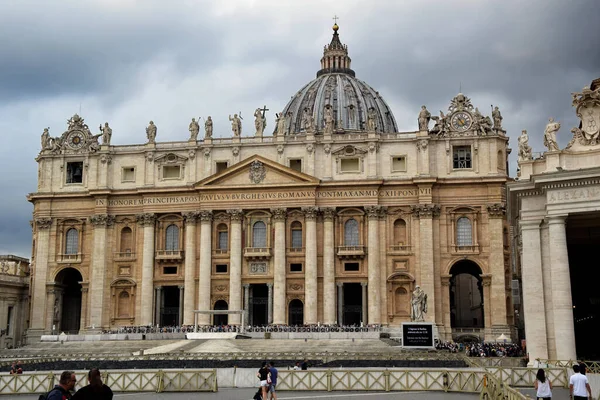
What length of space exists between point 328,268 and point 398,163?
1235 centimetres

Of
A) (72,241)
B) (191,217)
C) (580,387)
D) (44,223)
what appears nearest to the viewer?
(580,387)

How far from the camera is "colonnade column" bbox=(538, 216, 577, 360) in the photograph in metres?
33.9

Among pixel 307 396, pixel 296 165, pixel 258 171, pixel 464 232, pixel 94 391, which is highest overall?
pixel 296 165

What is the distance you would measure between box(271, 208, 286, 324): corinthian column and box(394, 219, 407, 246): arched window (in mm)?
10894

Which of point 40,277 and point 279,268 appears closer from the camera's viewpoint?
point 279,268

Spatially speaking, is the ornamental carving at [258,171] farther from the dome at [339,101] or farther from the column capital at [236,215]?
the dome at [339,101]

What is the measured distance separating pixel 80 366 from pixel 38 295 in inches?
1752

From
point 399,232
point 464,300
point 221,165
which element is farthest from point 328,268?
point 464,300

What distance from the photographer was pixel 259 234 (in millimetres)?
76812

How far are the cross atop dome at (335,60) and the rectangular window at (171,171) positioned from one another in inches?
1885

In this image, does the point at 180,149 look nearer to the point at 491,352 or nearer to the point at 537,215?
the point at 491,352

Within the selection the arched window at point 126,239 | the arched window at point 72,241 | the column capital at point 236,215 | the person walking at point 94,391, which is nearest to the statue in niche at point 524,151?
the person walking at point 94,391

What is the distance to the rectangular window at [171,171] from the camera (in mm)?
79562

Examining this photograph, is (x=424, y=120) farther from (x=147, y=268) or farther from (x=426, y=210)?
(x=147, y=268)
